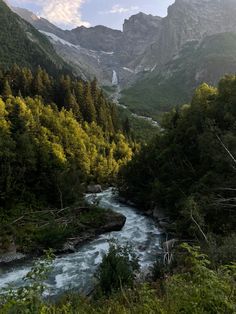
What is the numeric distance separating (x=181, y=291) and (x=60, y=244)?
947 inches

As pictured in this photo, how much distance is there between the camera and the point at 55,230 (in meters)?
31.0

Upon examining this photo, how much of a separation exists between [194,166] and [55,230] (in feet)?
55.0

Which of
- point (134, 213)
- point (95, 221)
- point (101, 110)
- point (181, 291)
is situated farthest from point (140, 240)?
point (101, 110)

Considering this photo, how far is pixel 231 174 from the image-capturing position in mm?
29469

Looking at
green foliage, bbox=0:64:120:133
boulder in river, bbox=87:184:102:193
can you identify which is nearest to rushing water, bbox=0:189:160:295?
boulder in river, bbox=87:184:102:193

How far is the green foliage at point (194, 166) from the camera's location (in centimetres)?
2806

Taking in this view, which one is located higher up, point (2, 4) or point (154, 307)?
point (2, 4)

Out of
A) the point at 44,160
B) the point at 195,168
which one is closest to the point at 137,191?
the point at 195,168

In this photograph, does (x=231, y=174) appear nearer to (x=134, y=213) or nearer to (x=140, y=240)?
(x=140, y=240)

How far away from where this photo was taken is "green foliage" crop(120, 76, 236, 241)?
28062mm

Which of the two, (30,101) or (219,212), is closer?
(219,212)

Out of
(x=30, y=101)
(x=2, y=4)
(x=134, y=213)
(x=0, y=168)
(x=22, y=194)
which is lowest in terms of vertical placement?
(x=134, y=213)

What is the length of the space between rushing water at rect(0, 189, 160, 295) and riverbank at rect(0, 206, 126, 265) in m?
0.97

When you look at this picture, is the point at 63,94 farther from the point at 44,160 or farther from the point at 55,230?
the point at 55,230
